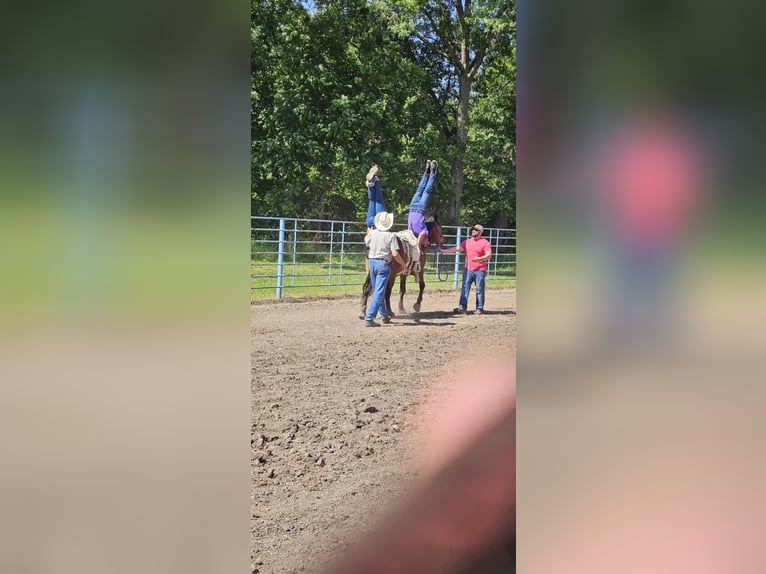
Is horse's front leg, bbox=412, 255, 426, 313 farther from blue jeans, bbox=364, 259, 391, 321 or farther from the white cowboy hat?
the white cowboy hat

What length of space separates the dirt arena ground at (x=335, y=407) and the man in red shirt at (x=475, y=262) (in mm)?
46

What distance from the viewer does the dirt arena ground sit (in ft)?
3.46

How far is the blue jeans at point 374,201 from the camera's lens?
1.23 meters

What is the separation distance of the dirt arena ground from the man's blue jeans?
28 cm

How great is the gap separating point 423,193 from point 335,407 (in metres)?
0.52

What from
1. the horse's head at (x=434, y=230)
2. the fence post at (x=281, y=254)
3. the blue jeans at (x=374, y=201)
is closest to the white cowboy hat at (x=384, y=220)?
the blue jeans at (x=374, y=201)

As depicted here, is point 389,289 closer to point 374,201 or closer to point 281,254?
point 374,201

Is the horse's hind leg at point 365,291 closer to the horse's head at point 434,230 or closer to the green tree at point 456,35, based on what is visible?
the horse's head at point 434,230

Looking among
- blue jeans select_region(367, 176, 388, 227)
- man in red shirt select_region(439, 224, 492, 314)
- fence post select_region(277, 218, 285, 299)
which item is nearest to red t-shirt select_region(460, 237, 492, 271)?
man in red shirt select_region(439, 224, 492, 314)

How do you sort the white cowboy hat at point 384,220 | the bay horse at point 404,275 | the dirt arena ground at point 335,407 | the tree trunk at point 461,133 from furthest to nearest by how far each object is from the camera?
the bay horse at point 404,275, the white cowboy hat at point 384,220, the tree trunk at point 461,133, the dirt arena ground at point 335,407
